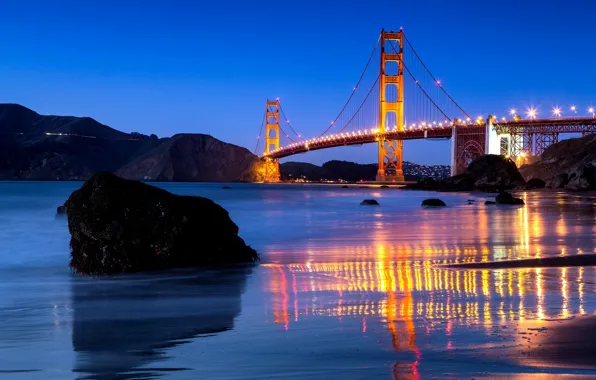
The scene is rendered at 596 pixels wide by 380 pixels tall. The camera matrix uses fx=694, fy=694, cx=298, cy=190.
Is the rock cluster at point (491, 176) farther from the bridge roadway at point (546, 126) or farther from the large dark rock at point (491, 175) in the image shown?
the bridge roadway at point (546, 126)

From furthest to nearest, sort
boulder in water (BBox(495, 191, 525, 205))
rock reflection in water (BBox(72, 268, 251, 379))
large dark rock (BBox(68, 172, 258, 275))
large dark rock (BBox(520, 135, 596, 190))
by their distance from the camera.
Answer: large dark rock (BBox(520, 135, 596, 190)) < boulder in water (BBox(495, 191, 525, 205)) < large dark rock (BBox(68, 172, 258, 275)) < rock reflection in water (BBox(72, 268, 251, 379))

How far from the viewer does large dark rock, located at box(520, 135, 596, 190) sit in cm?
4850

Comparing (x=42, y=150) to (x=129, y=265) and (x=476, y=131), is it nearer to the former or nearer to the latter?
(x=476, y=131)

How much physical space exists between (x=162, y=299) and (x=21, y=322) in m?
1.22

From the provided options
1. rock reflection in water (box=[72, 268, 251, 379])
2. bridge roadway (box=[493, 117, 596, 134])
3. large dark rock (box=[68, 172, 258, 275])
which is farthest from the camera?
bridge roadway (box=[493, 117, 596, 134])

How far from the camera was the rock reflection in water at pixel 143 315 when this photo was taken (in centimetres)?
356

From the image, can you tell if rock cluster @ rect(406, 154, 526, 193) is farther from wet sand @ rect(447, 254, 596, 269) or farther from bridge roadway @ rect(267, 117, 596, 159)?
wet sand @ rect(447, 254, 596, 269)

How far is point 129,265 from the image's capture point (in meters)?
7.04

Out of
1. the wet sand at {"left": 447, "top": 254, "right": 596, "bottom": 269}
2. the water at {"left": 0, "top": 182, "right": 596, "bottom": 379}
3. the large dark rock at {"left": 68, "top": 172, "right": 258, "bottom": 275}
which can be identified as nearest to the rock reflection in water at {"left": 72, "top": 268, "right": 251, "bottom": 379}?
the water at {"left": 0, "top": 182, "right": 596, "bottom": 379}

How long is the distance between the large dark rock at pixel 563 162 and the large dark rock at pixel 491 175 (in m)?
2.72

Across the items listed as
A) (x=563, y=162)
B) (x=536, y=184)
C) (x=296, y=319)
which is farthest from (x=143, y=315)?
(x=563, y=162)

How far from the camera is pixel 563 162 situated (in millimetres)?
57188

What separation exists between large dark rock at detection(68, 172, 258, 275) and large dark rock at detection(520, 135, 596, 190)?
4310 cm

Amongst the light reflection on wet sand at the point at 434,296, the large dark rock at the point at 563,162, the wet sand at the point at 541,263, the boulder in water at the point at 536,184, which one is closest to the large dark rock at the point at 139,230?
the light reflection on wet sand at the point at 434,296
